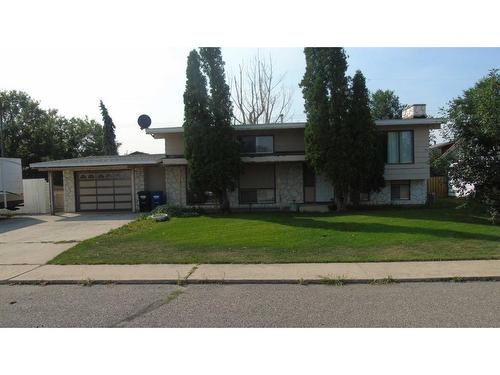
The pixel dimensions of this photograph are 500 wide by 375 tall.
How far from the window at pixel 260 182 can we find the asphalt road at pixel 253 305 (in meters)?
12.8

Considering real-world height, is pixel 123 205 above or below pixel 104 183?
below

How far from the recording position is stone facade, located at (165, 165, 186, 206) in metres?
19.4

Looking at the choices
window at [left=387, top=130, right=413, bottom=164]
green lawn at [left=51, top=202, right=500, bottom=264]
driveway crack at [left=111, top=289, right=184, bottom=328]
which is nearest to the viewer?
driveway crack at [left=111, top=289, right=184, bottom=328]

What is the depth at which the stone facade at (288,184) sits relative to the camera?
18931mm

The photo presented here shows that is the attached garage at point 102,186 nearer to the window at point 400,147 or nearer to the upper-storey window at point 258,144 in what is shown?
the upper-storey window at point 258,144

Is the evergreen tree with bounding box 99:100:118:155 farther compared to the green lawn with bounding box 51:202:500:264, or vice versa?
the evergreen tree with bounding box 99:100:118:155

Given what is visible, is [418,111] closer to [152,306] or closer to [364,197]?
[364,197]

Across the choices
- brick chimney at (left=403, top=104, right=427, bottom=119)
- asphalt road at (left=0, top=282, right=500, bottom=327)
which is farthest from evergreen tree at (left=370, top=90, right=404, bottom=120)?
asphalt road at (left=0, top=282, right=500, bottom=327)

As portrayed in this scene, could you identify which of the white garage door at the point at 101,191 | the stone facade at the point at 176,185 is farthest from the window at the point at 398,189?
the white garage door at the point at 101,191

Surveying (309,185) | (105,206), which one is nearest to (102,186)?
(105,206)

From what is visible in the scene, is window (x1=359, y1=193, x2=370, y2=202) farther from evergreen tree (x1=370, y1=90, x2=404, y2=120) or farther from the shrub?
evergreen tree (x1=370, y1=90, x2=404, y2=120)

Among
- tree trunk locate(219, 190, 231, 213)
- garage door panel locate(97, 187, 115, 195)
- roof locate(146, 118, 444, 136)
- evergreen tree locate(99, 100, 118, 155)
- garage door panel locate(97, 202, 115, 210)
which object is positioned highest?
evergreen tree locate(99, 100, 118, 155)

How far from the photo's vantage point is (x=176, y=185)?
19.4 meters

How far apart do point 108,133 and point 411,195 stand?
38.8 metres
